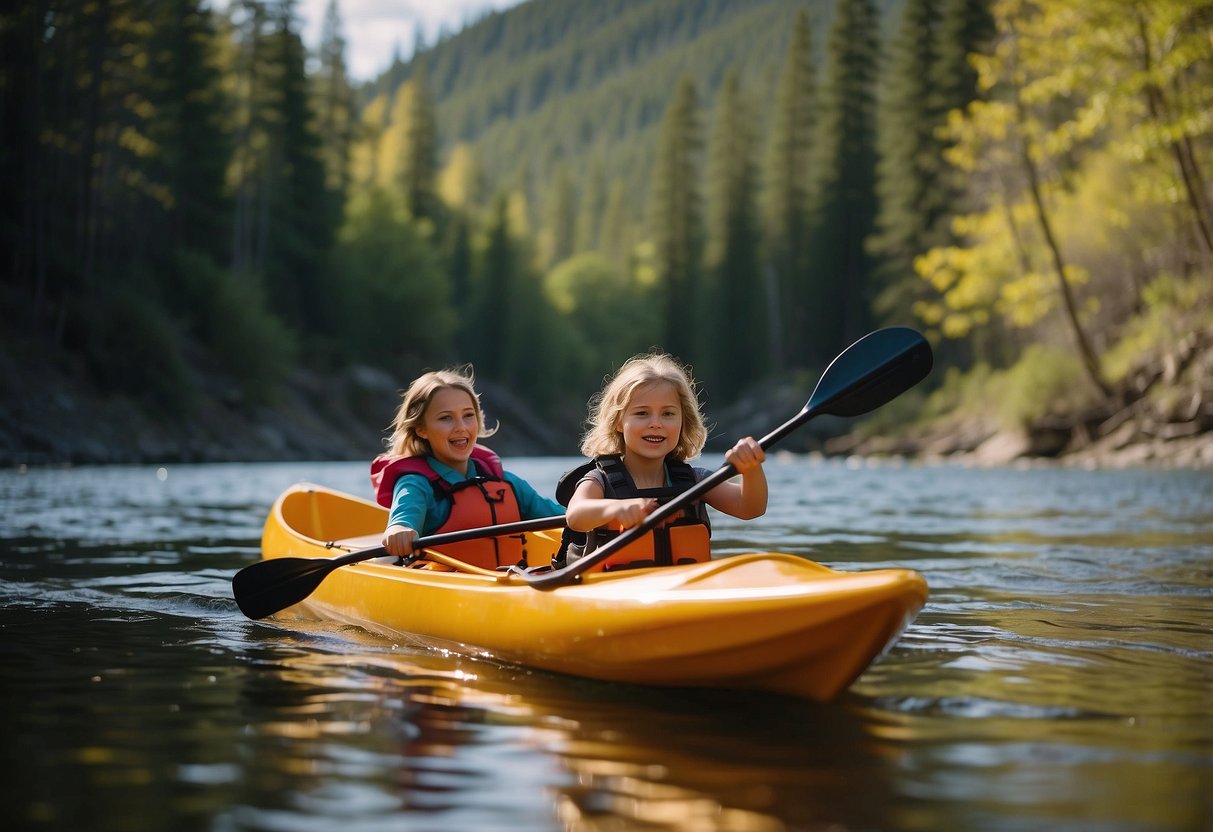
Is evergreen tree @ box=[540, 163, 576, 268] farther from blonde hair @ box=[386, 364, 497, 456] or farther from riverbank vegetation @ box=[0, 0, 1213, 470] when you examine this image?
blonde hair @ box=[386, 364, 497, 456]

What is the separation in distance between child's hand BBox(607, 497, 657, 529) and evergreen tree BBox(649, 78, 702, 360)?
147 feet

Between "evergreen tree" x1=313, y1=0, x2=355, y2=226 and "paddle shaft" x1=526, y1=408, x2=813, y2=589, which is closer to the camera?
"paddle shaft" x1=526, y1=408, x2=813, y2=589

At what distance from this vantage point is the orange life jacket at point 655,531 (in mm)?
4301

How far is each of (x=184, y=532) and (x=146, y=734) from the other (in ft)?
21.7

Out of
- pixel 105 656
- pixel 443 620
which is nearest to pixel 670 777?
Answer: pixel 443 620

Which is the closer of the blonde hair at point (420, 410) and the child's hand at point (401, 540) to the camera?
the child's hand at point (401, 540)

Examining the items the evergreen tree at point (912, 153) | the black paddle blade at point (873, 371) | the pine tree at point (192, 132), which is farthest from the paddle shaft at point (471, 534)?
the evergreen tree at point (912, 153)

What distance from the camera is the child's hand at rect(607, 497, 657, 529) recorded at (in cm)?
401

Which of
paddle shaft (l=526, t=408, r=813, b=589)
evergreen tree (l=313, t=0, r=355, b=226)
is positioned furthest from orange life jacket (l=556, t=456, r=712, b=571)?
evergreen tree (l=313, t=0, r=355, b=226)

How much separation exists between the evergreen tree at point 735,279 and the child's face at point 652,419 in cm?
4397

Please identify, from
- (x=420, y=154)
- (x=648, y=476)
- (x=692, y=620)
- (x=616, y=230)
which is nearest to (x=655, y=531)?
(x=648, y=476)

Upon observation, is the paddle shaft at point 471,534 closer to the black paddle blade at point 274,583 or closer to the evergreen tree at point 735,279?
the black paddle blade at point 274,583

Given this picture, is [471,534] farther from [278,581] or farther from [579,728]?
[579,728]

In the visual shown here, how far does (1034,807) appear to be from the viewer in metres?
2.58
